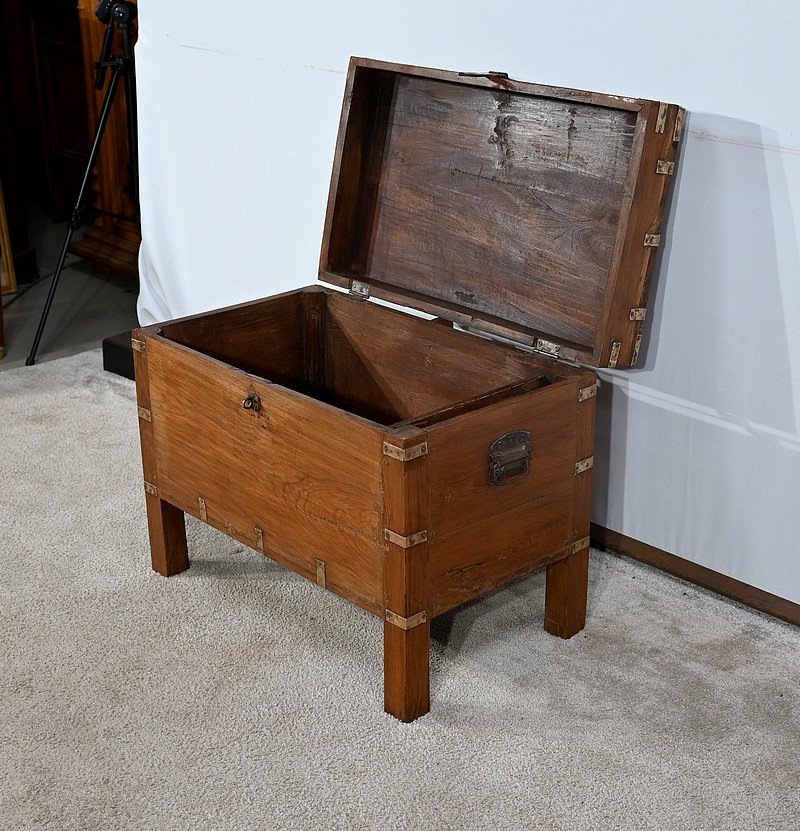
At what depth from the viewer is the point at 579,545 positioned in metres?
1.95

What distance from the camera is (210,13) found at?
2.71m

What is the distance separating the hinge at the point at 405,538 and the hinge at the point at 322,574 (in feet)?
0.60

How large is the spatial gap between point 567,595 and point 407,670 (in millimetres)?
372

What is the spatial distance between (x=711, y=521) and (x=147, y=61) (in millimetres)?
1843

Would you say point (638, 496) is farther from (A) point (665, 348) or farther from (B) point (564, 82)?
(B) point (564, 82)

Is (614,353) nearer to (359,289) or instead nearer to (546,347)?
(546,347)

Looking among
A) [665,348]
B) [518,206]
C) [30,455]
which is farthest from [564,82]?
[30,455]

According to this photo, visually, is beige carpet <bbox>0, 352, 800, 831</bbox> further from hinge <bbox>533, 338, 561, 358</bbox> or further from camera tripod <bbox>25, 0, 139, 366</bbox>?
camera tripod <bbox>25, 0, 139, 366</bbox>

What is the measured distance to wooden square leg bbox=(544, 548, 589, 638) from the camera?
197cm

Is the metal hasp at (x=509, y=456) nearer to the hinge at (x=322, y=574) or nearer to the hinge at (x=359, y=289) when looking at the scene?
the hinge at (x=322, y=574)

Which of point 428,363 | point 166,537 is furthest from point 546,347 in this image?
point 166,537

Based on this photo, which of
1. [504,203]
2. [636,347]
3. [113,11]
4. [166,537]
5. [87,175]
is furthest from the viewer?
[87,175]

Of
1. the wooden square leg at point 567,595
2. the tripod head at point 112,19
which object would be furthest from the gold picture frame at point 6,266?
the wooden square leg at point 567,595

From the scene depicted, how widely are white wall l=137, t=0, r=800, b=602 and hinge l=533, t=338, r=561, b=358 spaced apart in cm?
23
